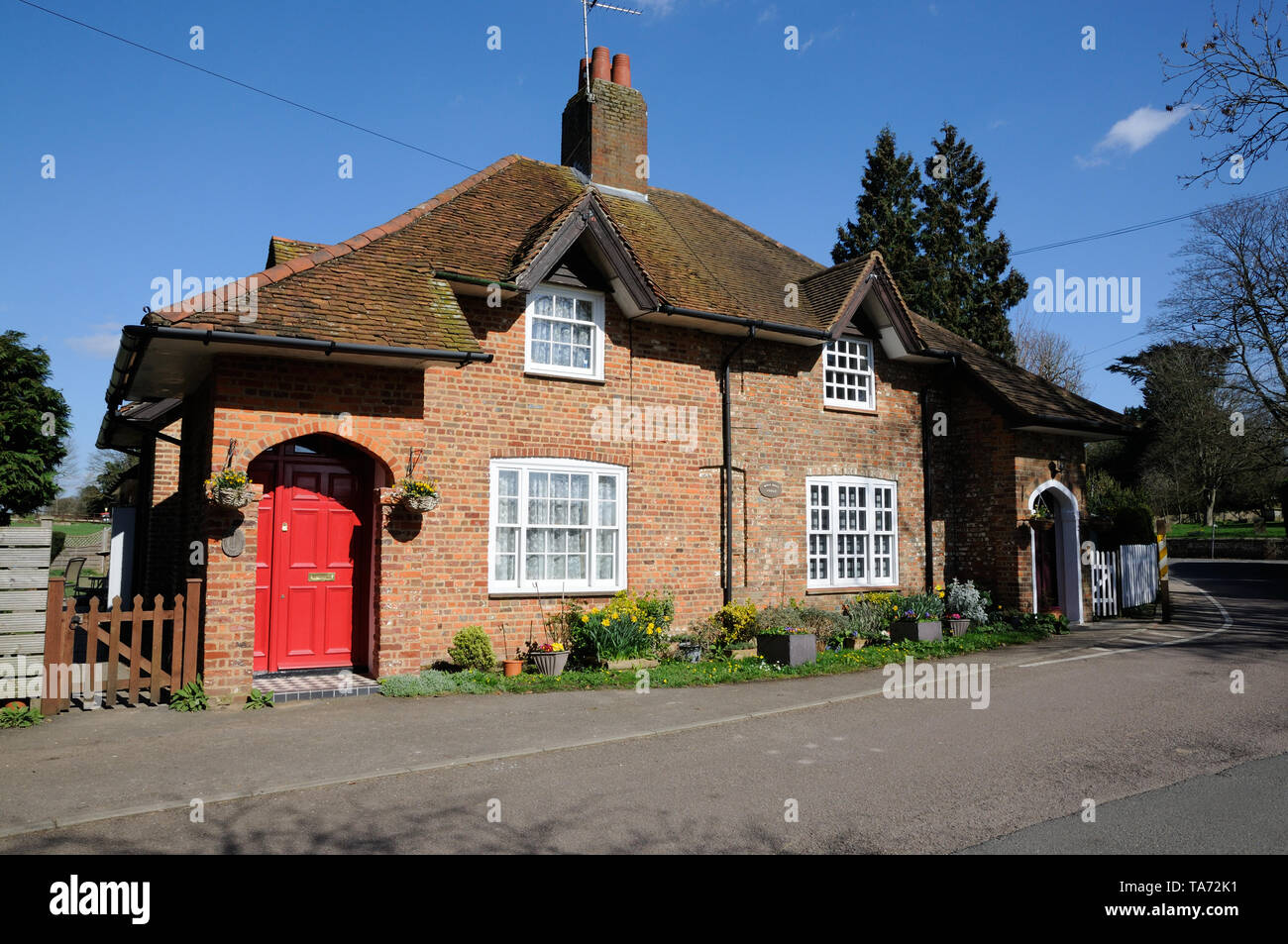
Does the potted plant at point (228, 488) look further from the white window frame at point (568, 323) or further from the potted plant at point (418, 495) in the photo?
the white window frame at point (568, 323)

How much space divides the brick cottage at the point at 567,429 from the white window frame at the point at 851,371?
2.6 inches

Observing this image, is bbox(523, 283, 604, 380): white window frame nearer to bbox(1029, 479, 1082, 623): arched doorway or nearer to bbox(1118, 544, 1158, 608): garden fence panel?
bbox(1029, 479, 1082, 623): arched doorway

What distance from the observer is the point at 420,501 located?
10.4m

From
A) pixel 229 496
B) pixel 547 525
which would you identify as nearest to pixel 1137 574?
pixel 547 525

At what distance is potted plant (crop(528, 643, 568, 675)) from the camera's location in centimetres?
1117

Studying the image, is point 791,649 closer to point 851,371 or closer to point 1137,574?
point 851,371

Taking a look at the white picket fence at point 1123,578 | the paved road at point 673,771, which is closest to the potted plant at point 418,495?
the paved road at point 673,771

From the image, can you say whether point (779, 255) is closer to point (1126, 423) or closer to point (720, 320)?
point (720, 320)

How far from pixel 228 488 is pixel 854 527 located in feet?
36.7

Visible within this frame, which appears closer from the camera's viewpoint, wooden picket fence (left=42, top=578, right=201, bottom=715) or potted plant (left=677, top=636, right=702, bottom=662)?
wooden picket fence (left=42, top=578, right=201, bottom=715)

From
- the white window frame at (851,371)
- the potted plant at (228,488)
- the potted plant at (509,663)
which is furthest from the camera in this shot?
the white window frame at (851,371)

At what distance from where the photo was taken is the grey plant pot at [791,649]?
12.2 meters

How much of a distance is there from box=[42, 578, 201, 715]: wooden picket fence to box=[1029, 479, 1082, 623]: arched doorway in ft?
51.4

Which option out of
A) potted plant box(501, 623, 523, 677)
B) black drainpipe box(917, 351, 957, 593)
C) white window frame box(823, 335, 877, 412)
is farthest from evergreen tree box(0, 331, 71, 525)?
black drainpipe box(917, 351, 957, 593)
